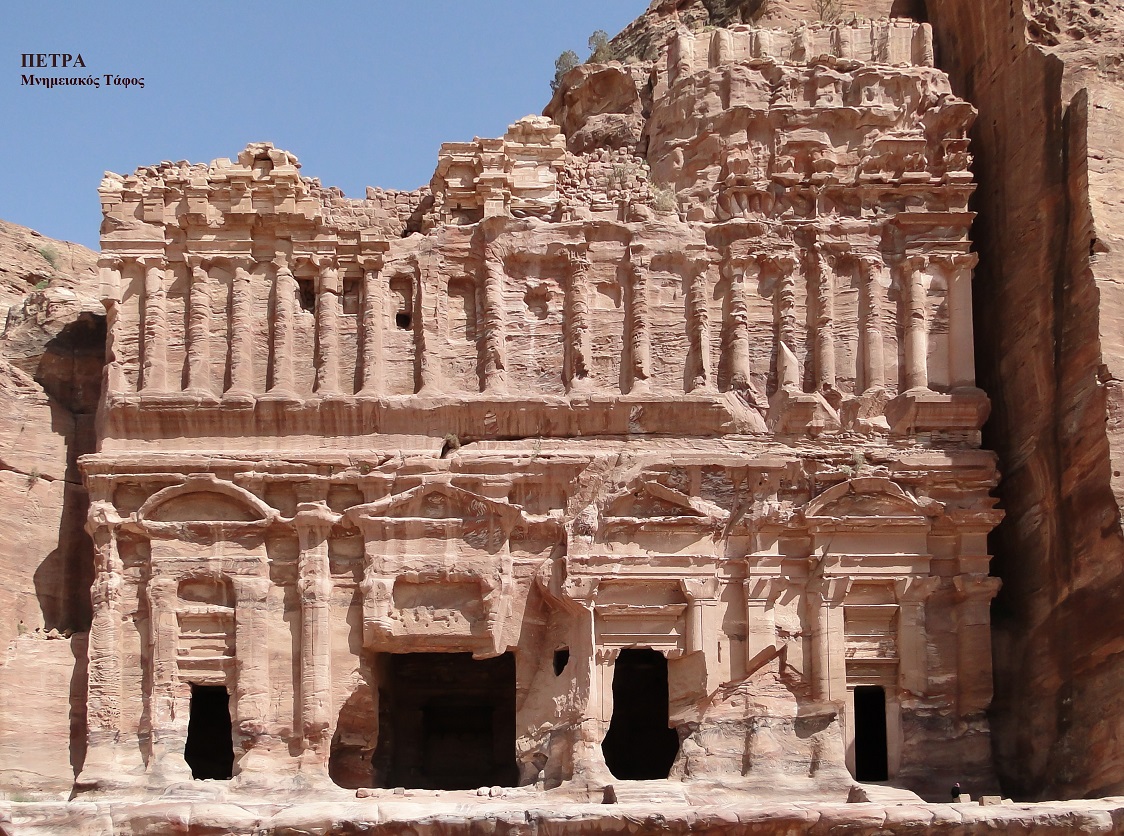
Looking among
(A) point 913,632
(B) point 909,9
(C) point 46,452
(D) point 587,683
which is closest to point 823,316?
(A) point 913,632

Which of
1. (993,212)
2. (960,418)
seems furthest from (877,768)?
(993,212)

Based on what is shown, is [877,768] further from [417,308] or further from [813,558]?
[417,308]

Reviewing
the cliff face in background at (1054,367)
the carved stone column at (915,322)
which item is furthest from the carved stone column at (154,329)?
the cliff face in background at (1054,367)

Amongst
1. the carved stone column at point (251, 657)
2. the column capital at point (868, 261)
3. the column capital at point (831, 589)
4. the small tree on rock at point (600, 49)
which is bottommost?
the carved stone column at point (251, 657)

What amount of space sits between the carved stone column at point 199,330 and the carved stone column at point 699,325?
20.9 ft

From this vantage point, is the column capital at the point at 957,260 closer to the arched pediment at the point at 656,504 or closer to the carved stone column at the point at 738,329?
the carved stone column at the point at 738,329

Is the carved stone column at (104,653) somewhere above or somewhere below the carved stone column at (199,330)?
below

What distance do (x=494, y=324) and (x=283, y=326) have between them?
110 inches

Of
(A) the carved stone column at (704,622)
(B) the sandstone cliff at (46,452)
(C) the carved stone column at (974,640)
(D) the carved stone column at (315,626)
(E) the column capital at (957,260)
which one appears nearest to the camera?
(D) the carved stone column at (315,626)

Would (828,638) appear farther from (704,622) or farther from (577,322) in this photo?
(577,322)

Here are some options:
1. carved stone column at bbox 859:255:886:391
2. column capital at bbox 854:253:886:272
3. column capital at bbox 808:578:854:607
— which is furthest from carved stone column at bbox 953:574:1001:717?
column capital at bbox 854:253:886:272

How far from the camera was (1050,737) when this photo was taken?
2088cm

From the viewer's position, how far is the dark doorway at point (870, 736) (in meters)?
23.2

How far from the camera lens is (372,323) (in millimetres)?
22938
